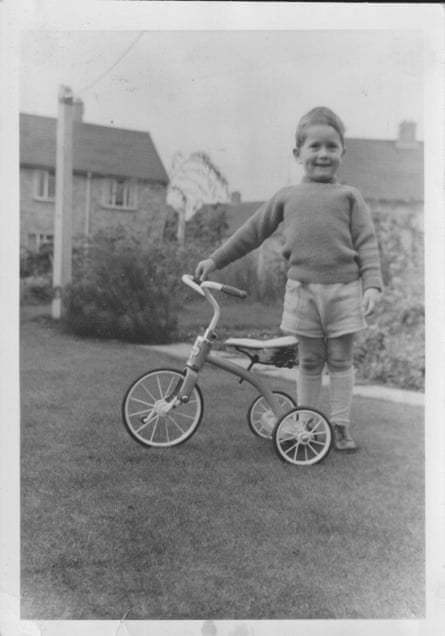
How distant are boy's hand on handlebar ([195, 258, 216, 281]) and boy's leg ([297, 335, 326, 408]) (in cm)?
36

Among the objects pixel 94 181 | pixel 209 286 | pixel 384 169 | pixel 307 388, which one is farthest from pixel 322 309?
pixel 94 181

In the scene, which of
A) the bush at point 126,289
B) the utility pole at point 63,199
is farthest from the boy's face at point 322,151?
the utility pole at point 63,199

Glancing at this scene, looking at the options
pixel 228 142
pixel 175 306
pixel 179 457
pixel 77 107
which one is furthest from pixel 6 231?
pixel 179 457

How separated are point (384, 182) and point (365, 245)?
0.21 metres

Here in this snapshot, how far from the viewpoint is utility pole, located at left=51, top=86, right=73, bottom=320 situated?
6.44 ft

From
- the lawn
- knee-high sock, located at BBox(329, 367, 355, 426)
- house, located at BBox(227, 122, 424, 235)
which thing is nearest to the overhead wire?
house, located at BBox(227, 122, 424, 235)

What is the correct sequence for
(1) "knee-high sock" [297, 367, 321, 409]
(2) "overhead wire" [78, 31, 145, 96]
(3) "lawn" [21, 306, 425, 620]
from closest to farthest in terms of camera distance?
(3) "lawn" [21, 306, 425, 620] < (2) "overhead wire" [78, 31, 145, 96] < (1) "knee-high sock" [297, 367, 321, 409]

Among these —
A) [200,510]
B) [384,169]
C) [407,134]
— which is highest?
[407,134]

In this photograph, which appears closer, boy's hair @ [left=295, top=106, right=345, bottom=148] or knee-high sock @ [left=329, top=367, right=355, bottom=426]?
boy's hair @ [left=295, top=106, right=345, bottom=148]

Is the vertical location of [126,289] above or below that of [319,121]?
below

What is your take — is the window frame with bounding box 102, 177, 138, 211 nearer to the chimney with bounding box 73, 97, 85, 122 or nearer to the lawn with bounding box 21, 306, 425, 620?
the chimney with bounding box 73, 97, 85, 122

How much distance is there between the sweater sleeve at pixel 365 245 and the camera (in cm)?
197

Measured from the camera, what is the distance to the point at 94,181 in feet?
6.56

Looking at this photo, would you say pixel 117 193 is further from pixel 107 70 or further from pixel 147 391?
pixel 147 391
